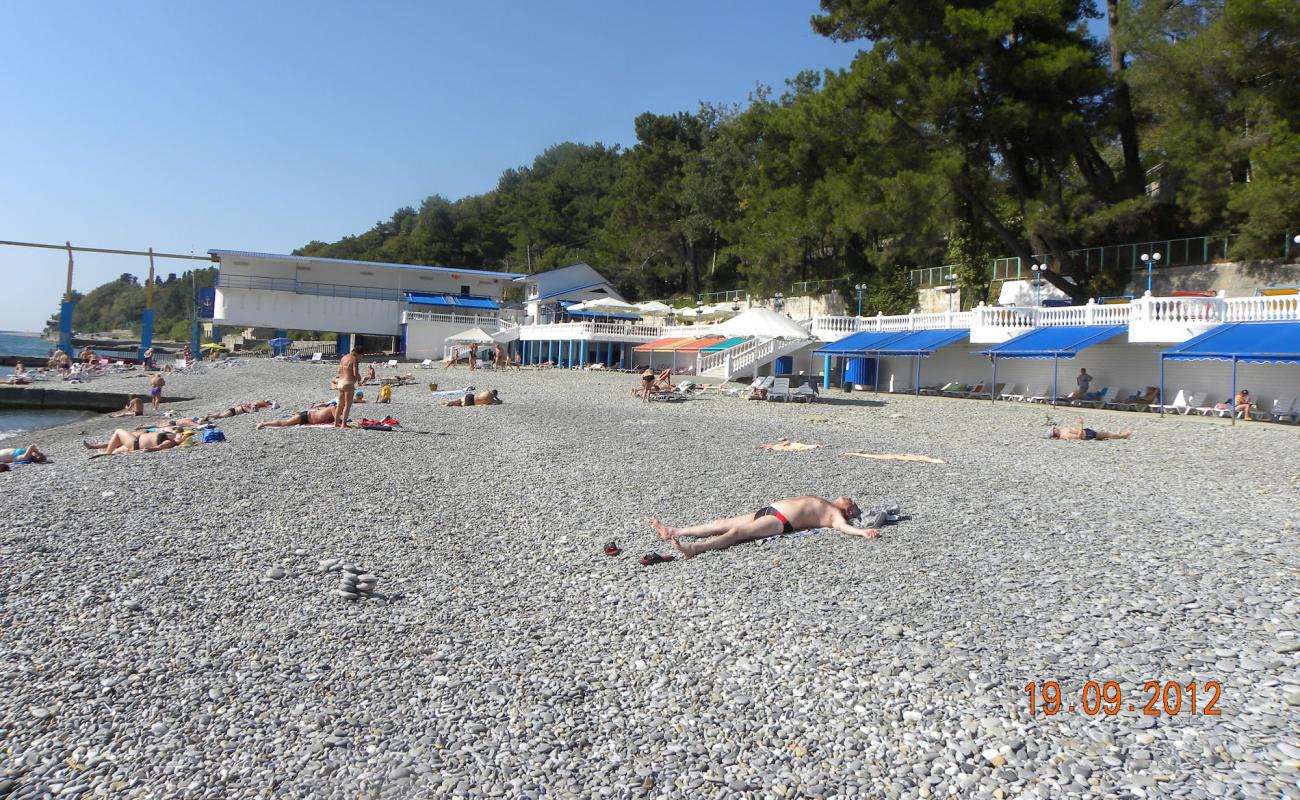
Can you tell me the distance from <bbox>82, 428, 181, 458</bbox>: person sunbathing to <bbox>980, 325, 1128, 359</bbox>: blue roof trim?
20.1 meters

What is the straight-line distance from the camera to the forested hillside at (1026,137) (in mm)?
24953

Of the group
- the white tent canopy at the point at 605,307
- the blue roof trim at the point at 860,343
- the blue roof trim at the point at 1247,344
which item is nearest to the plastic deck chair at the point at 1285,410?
the blue roof trim at the point at 1247,344

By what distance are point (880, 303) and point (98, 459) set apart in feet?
113

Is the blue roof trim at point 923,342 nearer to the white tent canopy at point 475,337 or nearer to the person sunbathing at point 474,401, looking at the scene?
the person sunbathing at point 474,401

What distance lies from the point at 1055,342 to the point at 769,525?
1807cm

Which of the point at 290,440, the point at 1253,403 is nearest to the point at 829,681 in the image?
the point at 290,440

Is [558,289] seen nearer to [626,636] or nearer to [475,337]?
[475,337]

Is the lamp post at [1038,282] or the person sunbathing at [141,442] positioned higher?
the lamp post at [1038,282]

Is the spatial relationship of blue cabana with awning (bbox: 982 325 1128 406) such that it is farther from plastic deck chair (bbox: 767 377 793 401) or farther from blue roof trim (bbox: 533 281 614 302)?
blue roof trim (bbox: 533 281 614 302)

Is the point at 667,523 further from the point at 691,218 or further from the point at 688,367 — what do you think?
the point at 691,218

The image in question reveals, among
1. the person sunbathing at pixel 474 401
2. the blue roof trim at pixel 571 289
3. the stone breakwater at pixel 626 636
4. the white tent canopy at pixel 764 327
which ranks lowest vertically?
the stone breakwater at pixel 626 636

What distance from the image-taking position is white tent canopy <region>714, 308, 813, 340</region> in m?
25.5

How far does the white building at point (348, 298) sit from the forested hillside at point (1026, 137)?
18365 mm
